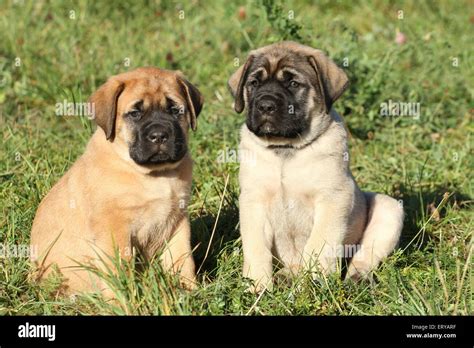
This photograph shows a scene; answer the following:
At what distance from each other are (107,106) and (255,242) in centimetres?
145

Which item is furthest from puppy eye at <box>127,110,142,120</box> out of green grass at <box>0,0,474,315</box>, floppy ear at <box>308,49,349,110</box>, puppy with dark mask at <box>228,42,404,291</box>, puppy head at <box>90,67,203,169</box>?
floppy ear at <box>308,49,349,110</box>

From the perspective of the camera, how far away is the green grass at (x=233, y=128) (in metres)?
5.85

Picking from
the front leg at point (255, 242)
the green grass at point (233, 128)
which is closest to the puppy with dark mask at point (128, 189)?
the green grass at point (233, 128)

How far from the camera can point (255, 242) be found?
6.27m

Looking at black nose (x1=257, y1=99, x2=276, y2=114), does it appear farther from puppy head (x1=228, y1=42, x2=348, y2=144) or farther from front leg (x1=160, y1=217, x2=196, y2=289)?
front leg (x1=160, y1=217, x2=196, y2=289)

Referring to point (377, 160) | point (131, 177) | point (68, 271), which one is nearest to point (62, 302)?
point (68, 271)

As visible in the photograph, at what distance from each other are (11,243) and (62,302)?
1.02 metres

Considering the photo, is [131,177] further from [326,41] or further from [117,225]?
[326,41]

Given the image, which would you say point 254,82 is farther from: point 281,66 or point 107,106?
point 107,106

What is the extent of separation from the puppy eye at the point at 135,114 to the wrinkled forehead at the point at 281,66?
0.91m

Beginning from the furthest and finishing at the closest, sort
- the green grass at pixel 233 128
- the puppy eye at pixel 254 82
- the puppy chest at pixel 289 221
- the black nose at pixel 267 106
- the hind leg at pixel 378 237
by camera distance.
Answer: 1. the hind leg at pixel 378 237
2. the puppy eye at pixel 254 82
3. the puppy chest at pixel 289 221
4. the black nose at pixel 267 106
5. the green grass at pixel 233 128

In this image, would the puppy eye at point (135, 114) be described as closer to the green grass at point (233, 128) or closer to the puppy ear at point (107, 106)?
the puppy ear at point (107, 106)

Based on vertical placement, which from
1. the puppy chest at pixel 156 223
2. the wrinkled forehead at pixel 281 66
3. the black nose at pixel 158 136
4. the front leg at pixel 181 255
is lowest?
the front leg at pixel 181 255

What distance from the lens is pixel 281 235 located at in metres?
6.50
